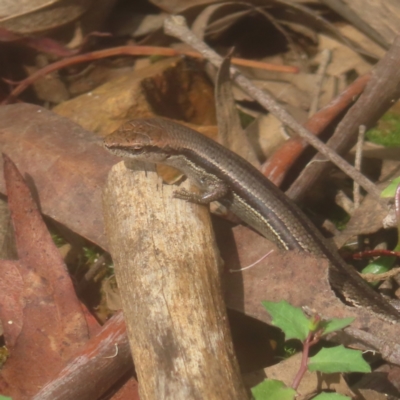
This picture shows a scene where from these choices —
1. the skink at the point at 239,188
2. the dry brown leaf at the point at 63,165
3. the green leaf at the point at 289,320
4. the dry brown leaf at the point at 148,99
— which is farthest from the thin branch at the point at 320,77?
the green leaf at the point at 289,320

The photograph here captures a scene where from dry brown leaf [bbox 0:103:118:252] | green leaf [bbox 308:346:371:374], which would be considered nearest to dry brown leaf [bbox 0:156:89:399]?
dry brown leaf [bbox 0:103:118:252]

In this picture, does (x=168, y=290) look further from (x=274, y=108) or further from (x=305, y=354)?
(x=274, y=108)

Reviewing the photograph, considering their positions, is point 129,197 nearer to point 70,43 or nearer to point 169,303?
point 169,303

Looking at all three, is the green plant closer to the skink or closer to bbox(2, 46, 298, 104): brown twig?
the skink

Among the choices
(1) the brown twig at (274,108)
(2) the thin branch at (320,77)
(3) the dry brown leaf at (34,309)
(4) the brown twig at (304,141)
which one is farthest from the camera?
(2) the thin branch at (320,77)

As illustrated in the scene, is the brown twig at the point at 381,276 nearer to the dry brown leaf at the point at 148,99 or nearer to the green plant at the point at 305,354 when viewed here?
the green plant at the point at 305,354
